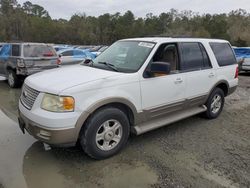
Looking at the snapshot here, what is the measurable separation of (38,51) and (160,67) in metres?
6.17

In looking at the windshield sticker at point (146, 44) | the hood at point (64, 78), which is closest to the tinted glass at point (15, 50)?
the hood at point (64, 78)

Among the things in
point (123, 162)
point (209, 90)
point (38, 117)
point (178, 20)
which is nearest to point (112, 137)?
point (123, 162)

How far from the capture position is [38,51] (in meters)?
8.48

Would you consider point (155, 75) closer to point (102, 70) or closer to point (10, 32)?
point (102, 70)

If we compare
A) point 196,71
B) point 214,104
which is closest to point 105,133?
point 196,71

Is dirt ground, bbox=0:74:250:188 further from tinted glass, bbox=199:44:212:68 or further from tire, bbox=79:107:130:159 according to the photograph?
tinted glass, bbox=199:44:212:68

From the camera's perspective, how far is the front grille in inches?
129

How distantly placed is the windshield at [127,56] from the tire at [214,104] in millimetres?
2051

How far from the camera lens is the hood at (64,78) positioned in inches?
125

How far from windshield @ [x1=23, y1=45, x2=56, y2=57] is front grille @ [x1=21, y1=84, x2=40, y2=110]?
5.04 metres

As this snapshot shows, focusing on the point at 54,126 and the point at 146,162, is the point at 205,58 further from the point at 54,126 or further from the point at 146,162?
the point at 54,126

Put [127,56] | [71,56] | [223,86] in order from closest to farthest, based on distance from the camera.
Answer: [127,56]
[223,86]
[71,56]

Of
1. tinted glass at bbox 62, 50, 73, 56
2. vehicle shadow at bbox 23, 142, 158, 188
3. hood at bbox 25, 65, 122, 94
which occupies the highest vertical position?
tinted glass at bbox 62, 50, 73, 56

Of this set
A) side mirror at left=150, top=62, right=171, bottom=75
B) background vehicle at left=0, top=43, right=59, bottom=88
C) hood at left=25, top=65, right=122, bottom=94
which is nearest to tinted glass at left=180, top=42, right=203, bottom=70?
side mirror at left=150, top=62, right=171, bottom=75
